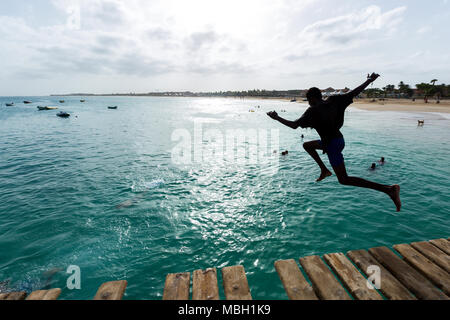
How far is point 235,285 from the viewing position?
3785 mm

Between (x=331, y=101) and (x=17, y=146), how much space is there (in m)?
36.4

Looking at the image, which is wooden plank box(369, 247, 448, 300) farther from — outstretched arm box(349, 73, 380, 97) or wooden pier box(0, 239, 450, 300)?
outstretched arm box(349, 73, 380, 97)

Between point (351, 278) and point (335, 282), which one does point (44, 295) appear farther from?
point (351, 278)

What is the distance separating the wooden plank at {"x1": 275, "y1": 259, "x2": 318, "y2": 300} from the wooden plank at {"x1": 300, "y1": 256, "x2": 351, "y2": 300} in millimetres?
157

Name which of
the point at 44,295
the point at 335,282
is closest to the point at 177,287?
the point at 44,295

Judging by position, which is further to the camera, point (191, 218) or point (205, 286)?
point (191, 218)

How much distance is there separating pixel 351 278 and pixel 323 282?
63 cm

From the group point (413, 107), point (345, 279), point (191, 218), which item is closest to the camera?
point (345, 279)

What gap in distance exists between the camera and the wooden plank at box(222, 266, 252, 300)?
3.59 m

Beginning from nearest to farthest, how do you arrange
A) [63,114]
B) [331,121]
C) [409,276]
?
[409,276]
[331,121]
[63,114]

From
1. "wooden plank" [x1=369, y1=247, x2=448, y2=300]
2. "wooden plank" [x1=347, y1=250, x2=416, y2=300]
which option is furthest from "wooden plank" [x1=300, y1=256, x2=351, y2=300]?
"wooden plank" [x1=369, y1=247, x2=448, y2=300]

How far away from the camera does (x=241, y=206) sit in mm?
10969
